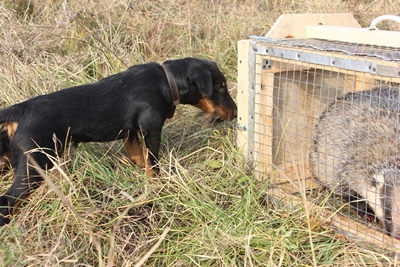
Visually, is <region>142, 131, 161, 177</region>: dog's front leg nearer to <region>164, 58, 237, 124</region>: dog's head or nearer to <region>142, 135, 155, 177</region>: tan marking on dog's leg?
<region>142, 135, 155, 177</region>: tan marking on dog's leg

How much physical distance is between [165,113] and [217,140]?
837 millimetres

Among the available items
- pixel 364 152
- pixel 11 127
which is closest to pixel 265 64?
pixel 364 152

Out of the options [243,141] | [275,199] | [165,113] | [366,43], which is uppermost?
[366,43]

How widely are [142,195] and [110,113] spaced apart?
162cm

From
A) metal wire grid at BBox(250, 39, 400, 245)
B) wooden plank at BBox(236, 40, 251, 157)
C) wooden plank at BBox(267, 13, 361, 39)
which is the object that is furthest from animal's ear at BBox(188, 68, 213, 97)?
wooden plank at BBox(267, 13, 361, 39)

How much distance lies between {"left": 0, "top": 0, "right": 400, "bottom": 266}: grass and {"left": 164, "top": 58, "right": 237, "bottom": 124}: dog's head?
0.25 meters

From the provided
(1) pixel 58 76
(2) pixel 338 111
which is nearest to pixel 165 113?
(2) pixel 338 111

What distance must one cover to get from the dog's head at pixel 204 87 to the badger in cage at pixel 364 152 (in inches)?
36.7

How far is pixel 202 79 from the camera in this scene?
4254mm

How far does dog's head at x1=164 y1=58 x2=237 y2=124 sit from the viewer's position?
428 centimetres

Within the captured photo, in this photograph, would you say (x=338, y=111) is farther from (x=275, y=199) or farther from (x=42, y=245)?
(x=42, y=245)

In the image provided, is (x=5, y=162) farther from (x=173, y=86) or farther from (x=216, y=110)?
(x=216, y=110)

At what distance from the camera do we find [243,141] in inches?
173

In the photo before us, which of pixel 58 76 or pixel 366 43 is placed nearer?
pixel 366 43
